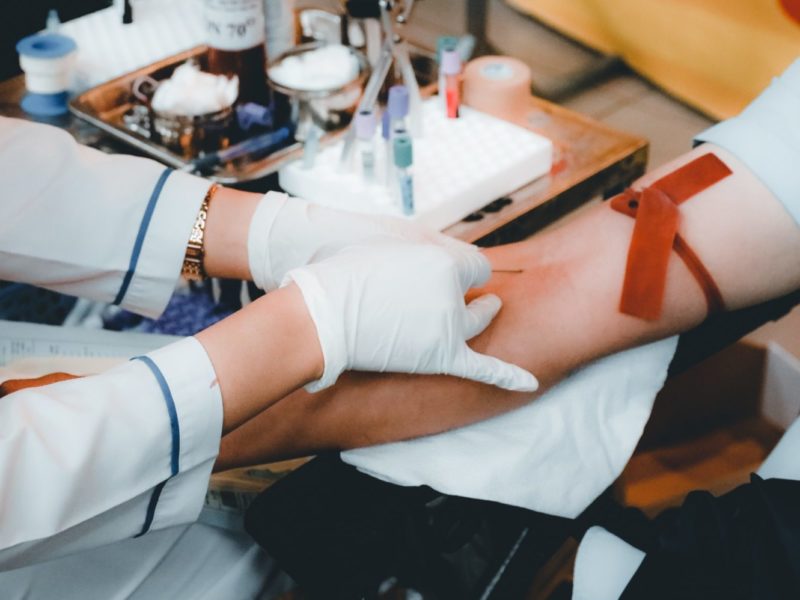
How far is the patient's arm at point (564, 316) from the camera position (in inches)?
39.9

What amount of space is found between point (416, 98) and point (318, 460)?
0.67 metres

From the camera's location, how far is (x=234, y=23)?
1.38m

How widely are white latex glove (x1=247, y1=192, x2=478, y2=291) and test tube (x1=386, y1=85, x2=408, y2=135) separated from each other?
236mm

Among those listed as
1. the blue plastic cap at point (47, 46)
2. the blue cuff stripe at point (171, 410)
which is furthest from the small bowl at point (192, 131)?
the blue cuff stripe at point (171, 410)

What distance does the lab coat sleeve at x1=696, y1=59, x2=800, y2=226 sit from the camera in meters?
1.05

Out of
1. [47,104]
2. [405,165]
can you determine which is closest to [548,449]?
[405,165]

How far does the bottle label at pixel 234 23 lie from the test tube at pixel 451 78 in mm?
305

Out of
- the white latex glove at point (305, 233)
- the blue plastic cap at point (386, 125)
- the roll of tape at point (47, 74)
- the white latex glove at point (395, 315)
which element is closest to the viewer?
the white latex glove at point (395, 315)

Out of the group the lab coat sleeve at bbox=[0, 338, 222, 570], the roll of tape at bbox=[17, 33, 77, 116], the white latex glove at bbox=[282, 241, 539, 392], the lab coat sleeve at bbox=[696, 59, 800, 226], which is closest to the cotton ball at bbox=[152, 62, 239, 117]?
the roll of tape at bbox=[17, 33, 77, 116]

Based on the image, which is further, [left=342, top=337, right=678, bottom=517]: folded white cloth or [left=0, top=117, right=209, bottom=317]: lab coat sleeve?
[left=0, top=117, right=209, bottom=317]: lab coat sleeve

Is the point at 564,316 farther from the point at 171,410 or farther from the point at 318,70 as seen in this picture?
the point at 318,70

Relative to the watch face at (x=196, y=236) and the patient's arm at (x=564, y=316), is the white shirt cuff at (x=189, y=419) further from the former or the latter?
the watch face at (x=196, y=236)

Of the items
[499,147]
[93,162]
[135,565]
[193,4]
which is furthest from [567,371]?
[193,4]

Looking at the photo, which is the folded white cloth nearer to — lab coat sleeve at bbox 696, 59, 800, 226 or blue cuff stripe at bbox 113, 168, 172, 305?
lab coat sleeve at bbox 696, 59, 800, 226
